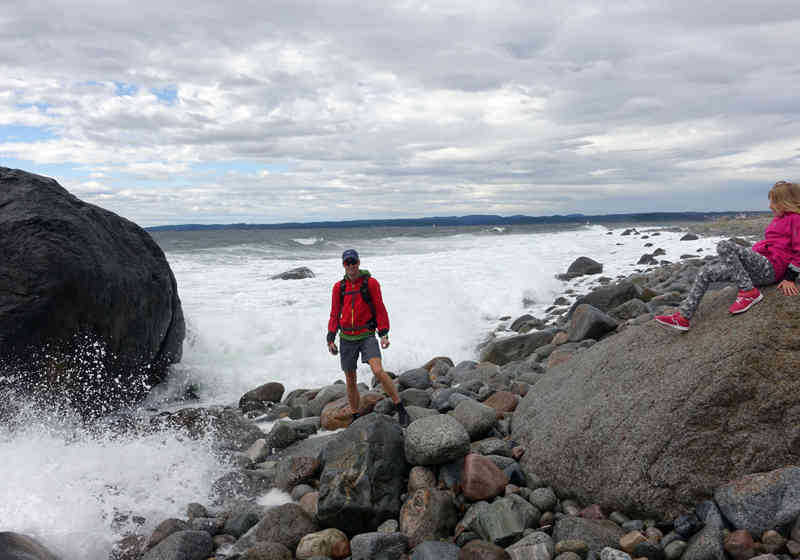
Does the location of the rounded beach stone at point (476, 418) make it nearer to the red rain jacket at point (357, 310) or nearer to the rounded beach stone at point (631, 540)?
the red rain jacket at point (357, 310)

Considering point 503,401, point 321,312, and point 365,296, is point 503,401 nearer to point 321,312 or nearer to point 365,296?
point 365,296

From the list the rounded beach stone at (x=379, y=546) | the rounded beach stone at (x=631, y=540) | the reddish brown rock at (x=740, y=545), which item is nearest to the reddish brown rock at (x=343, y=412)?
the rounded beach stone at (x=379, y=546)

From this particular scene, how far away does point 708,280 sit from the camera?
441 centimetres

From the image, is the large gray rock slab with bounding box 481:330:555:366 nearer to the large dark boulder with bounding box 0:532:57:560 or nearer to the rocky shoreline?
the rocky shoreline

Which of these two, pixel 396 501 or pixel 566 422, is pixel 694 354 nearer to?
pixel 566 422

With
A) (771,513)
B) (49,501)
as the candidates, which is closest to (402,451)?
(771,513)

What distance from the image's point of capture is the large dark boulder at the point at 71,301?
6867mm

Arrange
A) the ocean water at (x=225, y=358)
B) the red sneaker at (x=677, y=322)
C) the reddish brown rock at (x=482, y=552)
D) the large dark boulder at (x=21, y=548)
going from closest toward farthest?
the reddish brown rock at (x=482, y=552) → the large dark boulder at (x=21, y=548) → the red sneaker at (x=677, y=322) → the ocean water at (x=225, y=358)

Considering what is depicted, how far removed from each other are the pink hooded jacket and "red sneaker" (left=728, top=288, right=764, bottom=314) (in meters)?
0.27

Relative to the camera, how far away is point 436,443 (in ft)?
15.1

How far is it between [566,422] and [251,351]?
8.39m

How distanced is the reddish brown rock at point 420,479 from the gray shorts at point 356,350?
5.44 ft

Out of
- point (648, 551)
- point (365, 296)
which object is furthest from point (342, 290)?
point (648, 551)

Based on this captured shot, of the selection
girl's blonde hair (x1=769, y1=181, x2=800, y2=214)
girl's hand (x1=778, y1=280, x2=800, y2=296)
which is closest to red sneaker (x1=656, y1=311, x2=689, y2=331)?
girl's hand (x1=778, y1=280, x2=800, y2=296)
